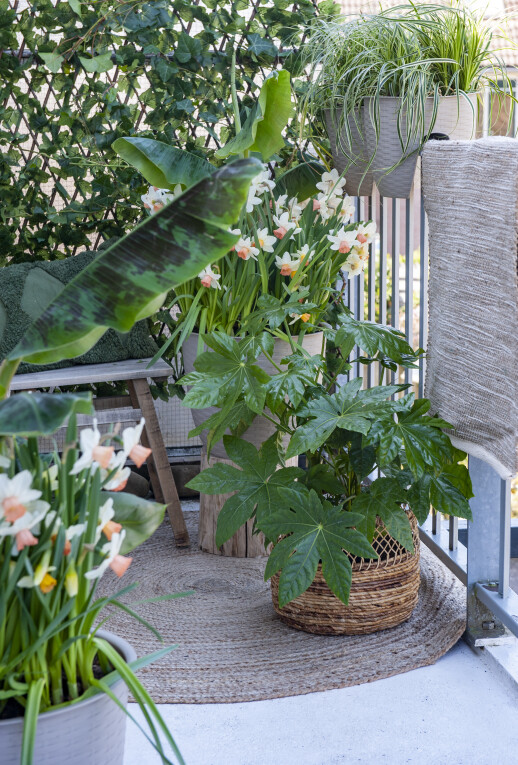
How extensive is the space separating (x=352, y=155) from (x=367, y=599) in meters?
0.99

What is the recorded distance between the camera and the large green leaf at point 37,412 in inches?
27.8

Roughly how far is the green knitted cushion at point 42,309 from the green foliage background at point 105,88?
226 millimetres

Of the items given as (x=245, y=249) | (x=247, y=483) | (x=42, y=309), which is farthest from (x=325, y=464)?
(x=42, y=309)

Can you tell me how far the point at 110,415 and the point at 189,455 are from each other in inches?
21.7

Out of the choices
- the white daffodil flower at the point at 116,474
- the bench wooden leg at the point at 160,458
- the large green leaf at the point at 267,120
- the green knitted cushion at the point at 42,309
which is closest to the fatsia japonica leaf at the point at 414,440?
the white daffodil flower at the point at 116,474

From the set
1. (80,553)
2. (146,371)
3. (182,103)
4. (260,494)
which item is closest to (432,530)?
(260,494)

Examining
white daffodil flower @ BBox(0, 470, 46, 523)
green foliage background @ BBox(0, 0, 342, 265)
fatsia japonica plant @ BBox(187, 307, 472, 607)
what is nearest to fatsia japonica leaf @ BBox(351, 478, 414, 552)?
fatsia japonica plant @ BBox(187, 307, 472, 607)

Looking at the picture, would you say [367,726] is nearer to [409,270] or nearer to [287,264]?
[287,264]

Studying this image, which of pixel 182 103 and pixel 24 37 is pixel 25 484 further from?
pixel 24 37

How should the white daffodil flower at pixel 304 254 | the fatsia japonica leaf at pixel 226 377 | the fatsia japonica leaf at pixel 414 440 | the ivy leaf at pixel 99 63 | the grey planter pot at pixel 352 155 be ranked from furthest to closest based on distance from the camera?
1. the ivy leaf at pixel 99 63
2. the grey planter pot at pixel 352 155
3. the white daffodil flower at pixel 304 254
4. the fatsia japonica leaf at pixel 226 377
5. the fatsia japonica leaf at pixel 414 440

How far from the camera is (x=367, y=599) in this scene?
1532 mm

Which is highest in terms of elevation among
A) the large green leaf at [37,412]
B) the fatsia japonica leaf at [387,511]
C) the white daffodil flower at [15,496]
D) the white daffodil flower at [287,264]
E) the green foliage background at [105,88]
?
the green foliage background at [105,88]

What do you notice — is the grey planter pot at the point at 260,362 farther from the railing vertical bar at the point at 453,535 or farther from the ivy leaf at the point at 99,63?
the ivy leaf at the point at 99,63

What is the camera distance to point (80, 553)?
838 millimetres
